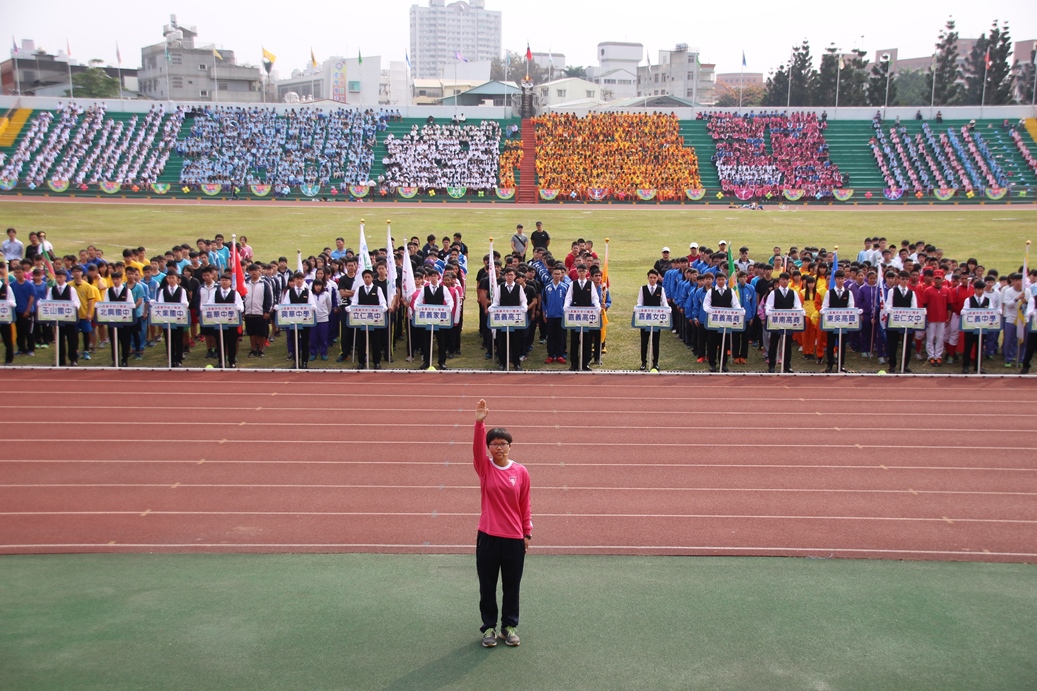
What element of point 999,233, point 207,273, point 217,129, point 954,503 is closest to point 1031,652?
point 954,503

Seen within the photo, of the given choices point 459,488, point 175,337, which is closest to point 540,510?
point 459,488

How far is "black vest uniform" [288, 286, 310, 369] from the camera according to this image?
16047 mm

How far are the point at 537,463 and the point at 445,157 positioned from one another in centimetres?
4573

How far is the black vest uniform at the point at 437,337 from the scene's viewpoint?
15.9 metres

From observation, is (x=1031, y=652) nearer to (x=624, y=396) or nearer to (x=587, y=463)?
(x=587, y=463)

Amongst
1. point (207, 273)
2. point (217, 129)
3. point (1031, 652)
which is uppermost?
point (217, 129)

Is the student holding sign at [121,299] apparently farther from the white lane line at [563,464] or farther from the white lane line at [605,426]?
the white lane line at [563,464]

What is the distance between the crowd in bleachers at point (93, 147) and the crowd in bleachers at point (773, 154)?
32905mm

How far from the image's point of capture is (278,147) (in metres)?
55.7

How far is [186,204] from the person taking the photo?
1810 inches

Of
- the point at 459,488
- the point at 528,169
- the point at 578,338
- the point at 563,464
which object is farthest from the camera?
the point at 528,169

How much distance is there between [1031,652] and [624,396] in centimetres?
808

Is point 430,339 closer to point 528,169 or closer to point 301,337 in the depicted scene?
point 301,337

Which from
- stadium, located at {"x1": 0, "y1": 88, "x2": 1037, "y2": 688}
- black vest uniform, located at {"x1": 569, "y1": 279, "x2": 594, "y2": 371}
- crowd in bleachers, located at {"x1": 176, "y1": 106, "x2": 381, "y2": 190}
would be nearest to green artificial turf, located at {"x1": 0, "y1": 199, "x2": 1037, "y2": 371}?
black vest uniform, located at {"x1": 569, "y1": 279, "x2": 594, "y2": 371}
